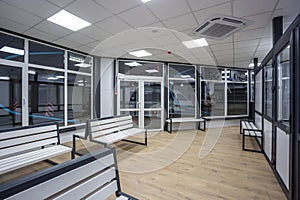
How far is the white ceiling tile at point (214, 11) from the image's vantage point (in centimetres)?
219

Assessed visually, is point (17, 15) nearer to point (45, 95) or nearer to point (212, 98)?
point (45, 95)

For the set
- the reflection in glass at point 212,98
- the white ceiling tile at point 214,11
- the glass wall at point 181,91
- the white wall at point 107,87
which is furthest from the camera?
the reflection in glass at point 212,98

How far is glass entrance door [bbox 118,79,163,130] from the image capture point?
511 centimetres

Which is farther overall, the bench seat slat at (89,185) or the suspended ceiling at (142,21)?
the suspended ceiling at (142,21)

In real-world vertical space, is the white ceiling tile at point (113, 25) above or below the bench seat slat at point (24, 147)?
above

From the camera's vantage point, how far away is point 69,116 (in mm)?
4246

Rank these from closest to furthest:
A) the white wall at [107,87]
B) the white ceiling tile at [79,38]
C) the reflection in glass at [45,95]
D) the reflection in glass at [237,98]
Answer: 1. the white ceiling tile at [79,38]
2. the reflection in glass at [45,95]
3. the white wall at [107,87]
4. the reflection in glass at [237,98]

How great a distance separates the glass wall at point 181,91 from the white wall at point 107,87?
6.87 feet

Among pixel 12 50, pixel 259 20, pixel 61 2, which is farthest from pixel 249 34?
pixel 12 50

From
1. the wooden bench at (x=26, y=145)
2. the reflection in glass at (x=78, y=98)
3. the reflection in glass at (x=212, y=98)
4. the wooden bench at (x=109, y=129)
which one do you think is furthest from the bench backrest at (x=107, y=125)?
the reflection in glass at (x=212, y=98)

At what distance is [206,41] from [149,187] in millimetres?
3167

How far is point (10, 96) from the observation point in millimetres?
3158

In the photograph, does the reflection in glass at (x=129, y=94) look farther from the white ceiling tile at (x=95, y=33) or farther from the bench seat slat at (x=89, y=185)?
the bench seat slat at (x=89, y=185)

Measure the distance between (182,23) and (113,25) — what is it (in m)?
1.24
